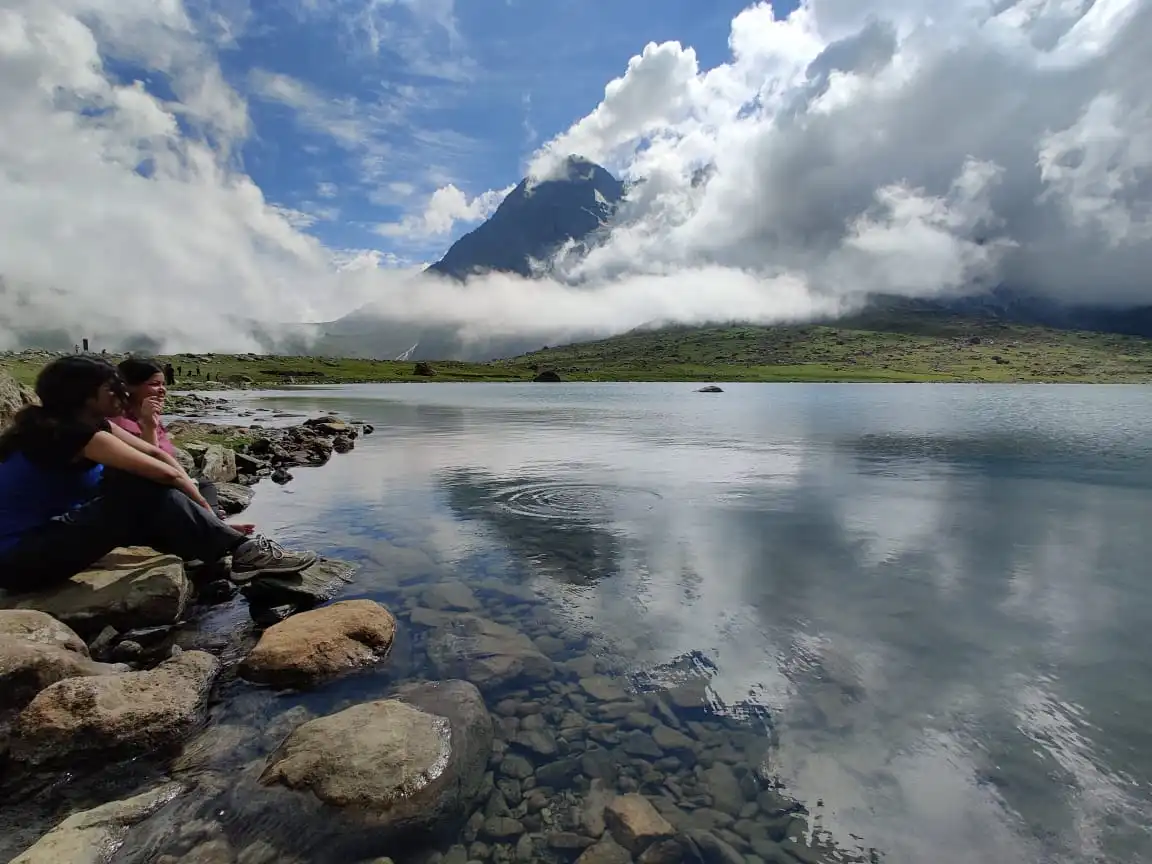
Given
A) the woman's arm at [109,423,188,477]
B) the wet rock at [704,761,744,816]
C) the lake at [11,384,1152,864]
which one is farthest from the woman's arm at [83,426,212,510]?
the wet rock at [704,761,744,816]

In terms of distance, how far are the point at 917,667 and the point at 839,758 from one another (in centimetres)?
371

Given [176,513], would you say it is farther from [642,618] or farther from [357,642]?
[642,618]

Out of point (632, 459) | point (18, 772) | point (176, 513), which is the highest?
point (176, 513)

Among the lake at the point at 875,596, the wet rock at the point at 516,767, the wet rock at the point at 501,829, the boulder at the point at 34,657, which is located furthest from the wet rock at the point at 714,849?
the boulder at the point at 34,657

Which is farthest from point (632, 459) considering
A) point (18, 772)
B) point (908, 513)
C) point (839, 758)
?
point (18, 772)

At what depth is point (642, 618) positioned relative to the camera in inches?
554

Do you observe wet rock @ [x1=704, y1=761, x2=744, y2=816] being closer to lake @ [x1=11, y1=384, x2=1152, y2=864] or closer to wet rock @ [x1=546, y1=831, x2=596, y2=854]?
lake @ [x1=11, y1=384, x2=1152, y2=864]

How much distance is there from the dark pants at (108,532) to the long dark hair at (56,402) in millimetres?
1355

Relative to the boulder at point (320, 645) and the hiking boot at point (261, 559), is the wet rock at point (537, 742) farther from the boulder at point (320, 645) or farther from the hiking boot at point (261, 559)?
the hiking boot at point (261, 559)

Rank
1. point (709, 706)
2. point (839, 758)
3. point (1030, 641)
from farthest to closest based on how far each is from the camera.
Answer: point (1030, 641) < point (709, 706) < point (839, 758)

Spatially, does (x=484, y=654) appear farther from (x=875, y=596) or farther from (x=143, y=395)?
(x=875, y=596)

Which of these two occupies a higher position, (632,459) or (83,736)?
(83,736)

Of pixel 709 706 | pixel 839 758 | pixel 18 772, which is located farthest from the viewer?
pixel 709 706

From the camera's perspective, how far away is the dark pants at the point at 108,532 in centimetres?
1107
